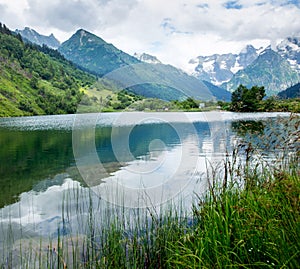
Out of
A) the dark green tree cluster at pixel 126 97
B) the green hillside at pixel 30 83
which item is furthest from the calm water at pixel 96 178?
the green hillside at pixel 30 83

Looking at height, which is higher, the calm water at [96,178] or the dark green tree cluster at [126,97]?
the dark green tree cluster at [126,97]

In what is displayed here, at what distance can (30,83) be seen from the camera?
142500 mm

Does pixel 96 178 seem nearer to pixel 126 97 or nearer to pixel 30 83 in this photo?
pixel 126 97

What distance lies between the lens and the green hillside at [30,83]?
388 ft

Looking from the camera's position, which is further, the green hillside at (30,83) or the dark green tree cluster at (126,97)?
the green hillside at (30,83)

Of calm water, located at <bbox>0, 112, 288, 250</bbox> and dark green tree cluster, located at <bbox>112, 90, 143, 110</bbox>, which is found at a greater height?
dark green tree cluster, located at <bbox>112, 90, 143, 110</bbox>

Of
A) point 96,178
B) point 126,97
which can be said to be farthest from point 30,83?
point 126,97

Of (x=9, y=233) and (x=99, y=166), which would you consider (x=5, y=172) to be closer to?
(x=99, y=166)

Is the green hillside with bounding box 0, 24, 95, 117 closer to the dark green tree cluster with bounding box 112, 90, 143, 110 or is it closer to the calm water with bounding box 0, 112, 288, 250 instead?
the calm water with bounding box 0, 112, 288, 250

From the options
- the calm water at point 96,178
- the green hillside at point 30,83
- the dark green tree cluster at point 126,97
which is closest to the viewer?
the calm water at point 96,178

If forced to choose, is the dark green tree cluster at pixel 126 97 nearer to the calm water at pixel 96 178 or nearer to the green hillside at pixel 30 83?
the calm water at pixel 96 178

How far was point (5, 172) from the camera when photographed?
15.5 m

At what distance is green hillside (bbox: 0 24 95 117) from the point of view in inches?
4653

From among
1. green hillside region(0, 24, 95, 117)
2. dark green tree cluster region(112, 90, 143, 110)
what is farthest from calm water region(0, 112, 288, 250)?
green hillside region(0, 24, 95, 117)
